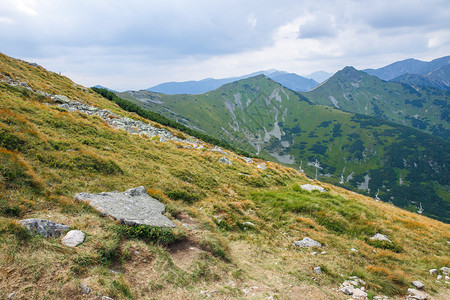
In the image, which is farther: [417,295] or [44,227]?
[417,295]

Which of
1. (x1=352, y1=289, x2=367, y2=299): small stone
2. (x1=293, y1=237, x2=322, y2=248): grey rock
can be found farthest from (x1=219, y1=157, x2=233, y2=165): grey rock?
(x1=352, y1=289, x2=367, y2=299): small stone

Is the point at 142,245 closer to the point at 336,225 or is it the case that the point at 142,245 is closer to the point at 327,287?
the point at 327,287

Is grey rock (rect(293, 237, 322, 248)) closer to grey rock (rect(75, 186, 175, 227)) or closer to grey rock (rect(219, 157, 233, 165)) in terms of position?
grey rock (rect(75, 186, 175, 227))

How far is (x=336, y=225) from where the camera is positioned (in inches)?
610

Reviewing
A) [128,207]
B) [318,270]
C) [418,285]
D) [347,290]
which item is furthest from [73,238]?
[418,285]

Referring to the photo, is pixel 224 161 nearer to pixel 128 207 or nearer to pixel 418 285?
pixel 128 207

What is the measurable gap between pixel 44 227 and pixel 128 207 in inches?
139

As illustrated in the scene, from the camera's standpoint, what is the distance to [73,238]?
773cm

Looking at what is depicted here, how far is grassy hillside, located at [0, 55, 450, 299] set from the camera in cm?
678

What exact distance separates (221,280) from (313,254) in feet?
Answer: 20.2

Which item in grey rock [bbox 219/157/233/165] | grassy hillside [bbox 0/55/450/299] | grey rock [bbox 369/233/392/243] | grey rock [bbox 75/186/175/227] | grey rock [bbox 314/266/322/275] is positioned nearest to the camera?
grassy hillside [bbox 0/55/450/299]

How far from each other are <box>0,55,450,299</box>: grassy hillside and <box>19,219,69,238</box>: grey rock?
39cm

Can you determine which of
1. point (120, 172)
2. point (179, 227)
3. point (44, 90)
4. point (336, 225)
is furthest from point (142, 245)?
point (44, 90)

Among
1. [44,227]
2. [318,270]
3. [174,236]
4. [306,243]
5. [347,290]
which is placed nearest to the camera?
[44,227]
